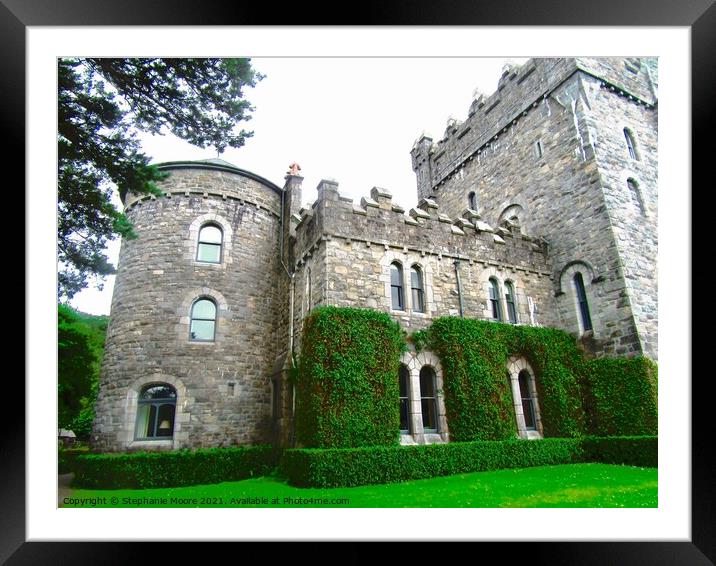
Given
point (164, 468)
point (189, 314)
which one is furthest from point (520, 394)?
point (189, 314)

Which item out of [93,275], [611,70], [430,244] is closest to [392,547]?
[93,275]

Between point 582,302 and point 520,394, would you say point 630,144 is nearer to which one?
point 582,302

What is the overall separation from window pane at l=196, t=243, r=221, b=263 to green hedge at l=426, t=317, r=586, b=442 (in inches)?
272

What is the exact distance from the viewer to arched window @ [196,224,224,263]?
13.3 metres

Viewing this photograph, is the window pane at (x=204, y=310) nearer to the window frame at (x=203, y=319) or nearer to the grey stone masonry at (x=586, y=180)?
the window frame at (x=203, y=319)

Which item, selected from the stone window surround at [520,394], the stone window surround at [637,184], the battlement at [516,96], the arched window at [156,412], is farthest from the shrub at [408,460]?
the battlement at [516,96]

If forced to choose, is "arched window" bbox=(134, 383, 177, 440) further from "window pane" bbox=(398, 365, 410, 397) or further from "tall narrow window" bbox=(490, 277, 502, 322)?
"tall narrow window" bbox=(490, 277, 502, 322)

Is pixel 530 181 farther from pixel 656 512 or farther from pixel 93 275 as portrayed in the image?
pixel 93 275

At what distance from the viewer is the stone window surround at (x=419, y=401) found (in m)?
10.8

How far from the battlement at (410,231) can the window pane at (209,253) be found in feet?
8.38
